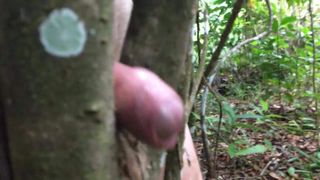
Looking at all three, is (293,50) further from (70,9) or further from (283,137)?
(70,9)

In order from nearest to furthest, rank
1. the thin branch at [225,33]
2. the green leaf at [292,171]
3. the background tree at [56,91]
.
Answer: the background tree at [56,91] → the thin branch at [225,33] → the green leaf at [292,171]

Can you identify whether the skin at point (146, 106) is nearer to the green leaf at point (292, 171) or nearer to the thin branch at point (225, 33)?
the thin branch at point (225, 33)

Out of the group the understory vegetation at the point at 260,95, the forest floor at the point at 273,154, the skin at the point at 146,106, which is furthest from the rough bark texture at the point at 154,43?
the forest floor at the point at 273,154

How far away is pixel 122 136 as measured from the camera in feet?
1.83

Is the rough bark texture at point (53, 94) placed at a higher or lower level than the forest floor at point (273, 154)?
higher

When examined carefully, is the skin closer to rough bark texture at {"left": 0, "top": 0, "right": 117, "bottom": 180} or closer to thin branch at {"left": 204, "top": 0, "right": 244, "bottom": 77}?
rough bark texture at {"left": 0, "top": 0, "right": 117, "bottom": 180}

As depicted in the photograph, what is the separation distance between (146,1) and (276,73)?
227cm

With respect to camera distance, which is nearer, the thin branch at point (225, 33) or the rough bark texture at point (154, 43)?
the rough bark texture at point (154, 43)

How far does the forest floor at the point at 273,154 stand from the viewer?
6.61 feet

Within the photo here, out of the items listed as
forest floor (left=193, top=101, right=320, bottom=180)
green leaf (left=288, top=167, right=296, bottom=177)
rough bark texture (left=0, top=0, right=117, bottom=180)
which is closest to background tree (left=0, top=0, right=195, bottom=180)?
rough bark texture (left=0, top=0, right=117, bottom=180)

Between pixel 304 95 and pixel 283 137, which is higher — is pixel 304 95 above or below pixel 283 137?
above

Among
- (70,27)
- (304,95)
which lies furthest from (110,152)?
(304,95)

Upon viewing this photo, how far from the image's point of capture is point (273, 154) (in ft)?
7.13

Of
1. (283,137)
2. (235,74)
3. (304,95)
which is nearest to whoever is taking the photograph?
(283,137)
